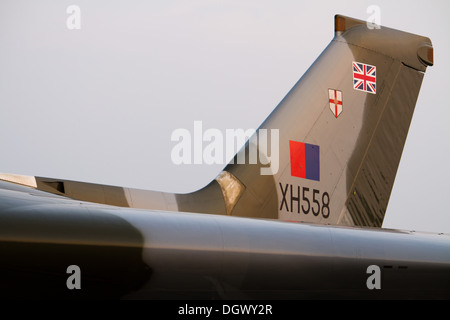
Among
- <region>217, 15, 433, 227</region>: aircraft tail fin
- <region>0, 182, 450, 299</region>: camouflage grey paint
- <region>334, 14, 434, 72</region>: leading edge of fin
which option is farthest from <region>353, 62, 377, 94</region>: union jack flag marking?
<region>0, 182, 450, 299</region>: camouflage grey paint

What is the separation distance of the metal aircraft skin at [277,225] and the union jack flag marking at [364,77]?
1 centimetres

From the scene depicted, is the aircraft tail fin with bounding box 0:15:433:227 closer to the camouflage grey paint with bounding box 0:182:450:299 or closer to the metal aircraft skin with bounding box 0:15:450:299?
the metal aircraft skin with bounding box 0:15:450:299

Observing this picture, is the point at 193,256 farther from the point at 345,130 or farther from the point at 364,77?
the point at 364,77

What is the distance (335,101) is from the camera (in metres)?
7.45

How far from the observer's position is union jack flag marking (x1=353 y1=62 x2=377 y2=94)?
7730mm

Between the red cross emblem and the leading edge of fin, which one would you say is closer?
the red cross emblem

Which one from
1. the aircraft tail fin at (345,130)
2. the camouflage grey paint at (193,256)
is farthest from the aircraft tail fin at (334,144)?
the camouflage grey paint at (193,256)

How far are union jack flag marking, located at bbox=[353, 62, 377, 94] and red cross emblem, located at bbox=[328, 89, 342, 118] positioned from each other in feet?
1.01

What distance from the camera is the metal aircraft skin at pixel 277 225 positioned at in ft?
11.3

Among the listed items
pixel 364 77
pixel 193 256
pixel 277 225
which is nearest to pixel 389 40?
pixel 364 77

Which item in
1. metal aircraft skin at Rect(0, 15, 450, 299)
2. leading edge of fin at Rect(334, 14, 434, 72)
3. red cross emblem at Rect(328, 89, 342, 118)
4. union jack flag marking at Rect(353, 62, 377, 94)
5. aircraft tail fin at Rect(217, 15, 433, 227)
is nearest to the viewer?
metal aircraft skin at Rect(0, 15, 450, 299)

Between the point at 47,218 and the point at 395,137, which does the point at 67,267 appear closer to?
the point at 47,218

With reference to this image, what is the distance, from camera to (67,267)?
132 inches

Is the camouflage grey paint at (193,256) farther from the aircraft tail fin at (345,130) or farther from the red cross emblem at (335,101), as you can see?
the red cross emblem at (335,101)
